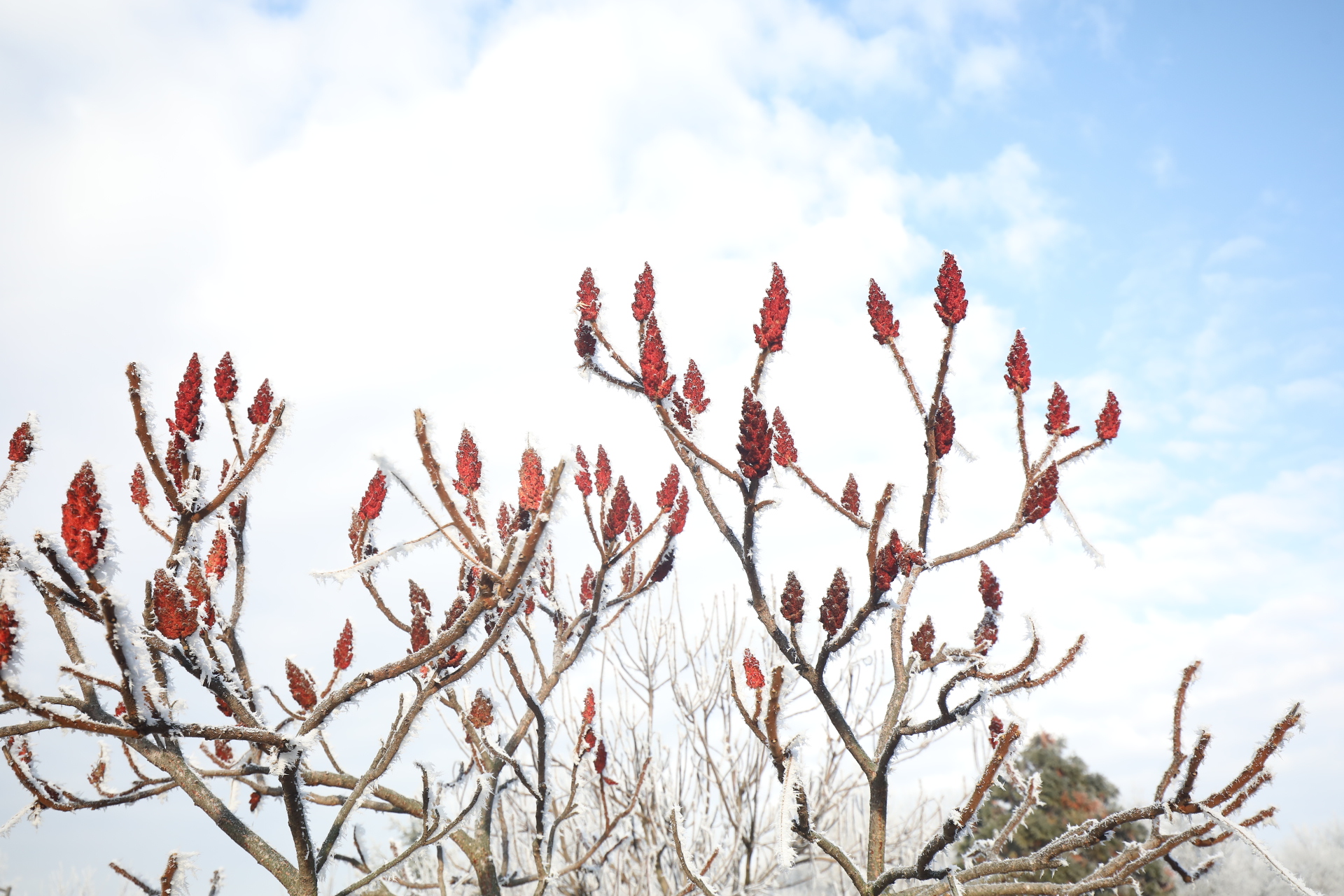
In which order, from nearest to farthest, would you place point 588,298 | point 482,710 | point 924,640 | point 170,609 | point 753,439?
point 170,609
point 753,439
point 588,298
point 924,640
point 482,710

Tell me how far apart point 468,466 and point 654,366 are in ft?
2.44

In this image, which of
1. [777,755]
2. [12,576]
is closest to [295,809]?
[12,576]

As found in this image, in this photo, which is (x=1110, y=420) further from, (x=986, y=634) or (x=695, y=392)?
(x=695, y=392)

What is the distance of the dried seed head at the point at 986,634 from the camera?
2739 millimetres

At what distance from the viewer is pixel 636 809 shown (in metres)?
5.70

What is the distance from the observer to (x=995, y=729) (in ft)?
9.34

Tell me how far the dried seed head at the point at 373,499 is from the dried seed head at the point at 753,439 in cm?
137

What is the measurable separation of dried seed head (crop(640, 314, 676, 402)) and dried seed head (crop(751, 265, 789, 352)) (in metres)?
0.31

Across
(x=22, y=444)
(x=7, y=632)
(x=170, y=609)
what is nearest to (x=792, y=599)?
(x=170, y=609)

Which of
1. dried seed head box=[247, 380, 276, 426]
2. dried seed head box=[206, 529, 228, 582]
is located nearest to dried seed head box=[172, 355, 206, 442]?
dried seed head box=[247, 380, 276, 426]

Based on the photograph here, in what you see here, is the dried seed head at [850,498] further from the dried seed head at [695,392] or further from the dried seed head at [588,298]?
the dried seed head at [588,298]

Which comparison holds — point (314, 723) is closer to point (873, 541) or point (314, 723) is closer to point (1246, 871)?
point (873, 541)

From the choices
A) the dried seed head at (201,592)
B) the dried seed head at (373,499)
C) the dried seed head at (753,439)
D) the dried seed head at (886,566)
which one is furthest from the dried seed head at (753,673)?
A: the dried seed head at (201,592)

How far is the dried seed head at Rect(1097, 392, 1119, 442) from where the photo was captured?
253 centimetres
